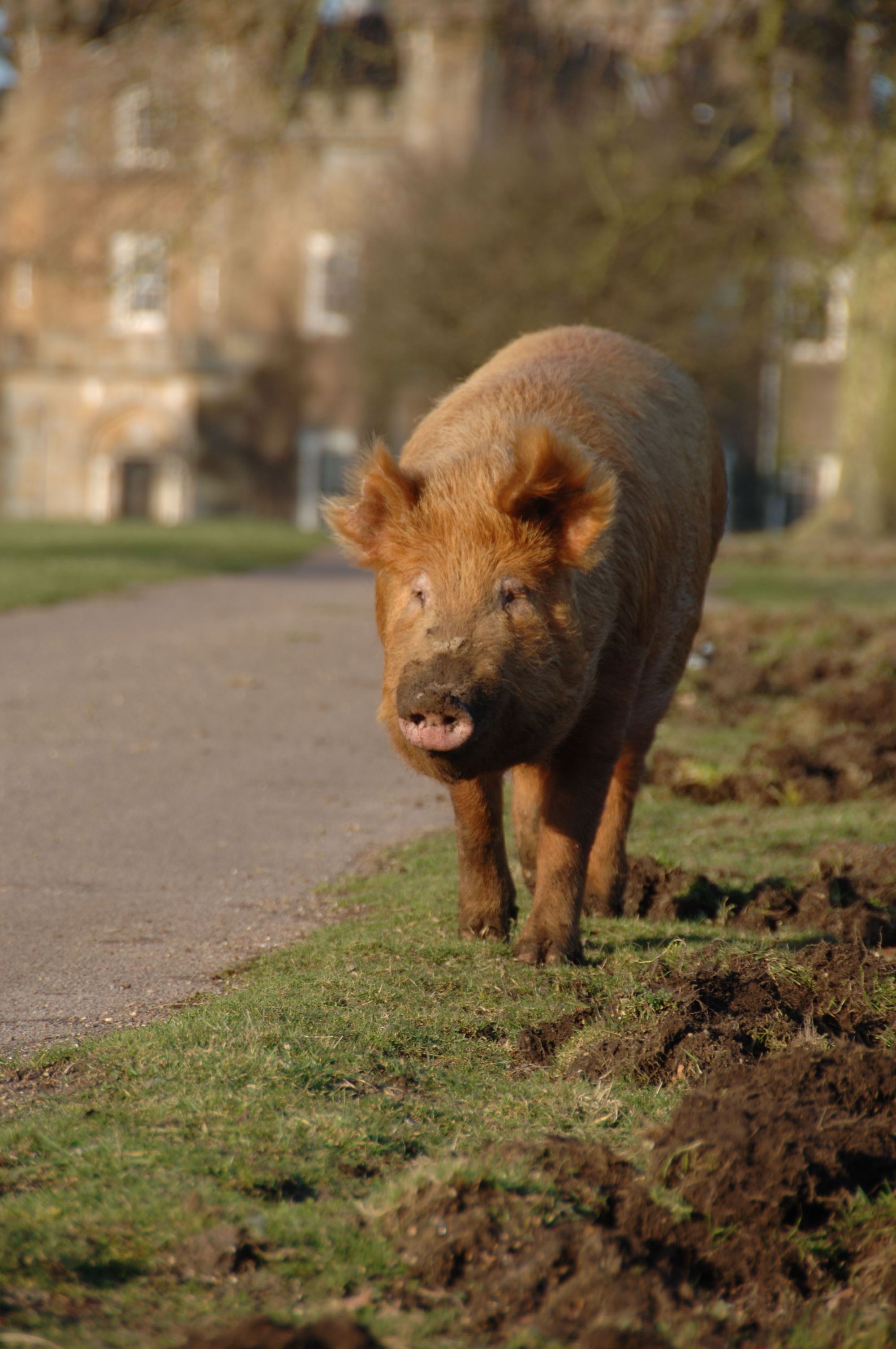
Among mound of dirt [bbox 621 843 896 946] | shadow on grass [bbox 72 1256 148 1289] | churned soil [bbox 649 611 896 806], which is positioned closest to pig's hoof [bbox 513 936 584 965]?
mound of dirt [bbox 621 843 896 946]

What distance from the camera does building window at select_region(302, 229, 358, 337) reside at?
40188mm

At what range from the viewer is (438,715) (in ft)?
13.6

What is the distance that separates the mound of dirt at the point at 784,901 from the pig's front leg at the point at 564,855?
2.54 ft

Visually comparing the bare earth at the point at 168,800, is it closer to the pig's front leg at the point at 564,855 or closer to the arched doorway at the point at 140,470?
the pig's front leg at the point at 564,855

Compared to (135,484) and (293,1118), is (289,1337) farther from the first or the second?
(135,484)

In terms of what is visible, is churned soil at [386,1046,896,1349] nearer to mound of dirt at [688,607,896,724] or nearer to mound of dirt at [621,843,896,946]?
mound of dirt at [621,843,896,946]

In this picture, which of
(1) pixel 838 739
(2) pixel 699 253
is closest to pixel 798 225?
(2) pixel 699 253

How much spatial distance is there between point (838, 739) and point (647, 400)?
3.19 meters

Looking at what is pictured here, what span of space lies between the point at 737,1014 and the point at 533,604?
4.11ft

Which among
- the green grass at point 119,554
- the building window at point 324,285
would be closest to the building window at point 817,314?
the green grass at point 119,554

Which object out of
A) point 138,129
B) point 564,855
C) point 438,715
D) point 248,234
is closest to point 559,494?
point 438,715

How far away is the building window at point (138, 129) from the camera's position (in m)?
16.4

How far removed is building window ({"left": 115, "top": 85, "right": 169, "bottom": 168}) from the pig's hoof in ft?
44.3

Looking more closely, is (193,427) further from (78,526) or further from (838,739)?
(838,739)
